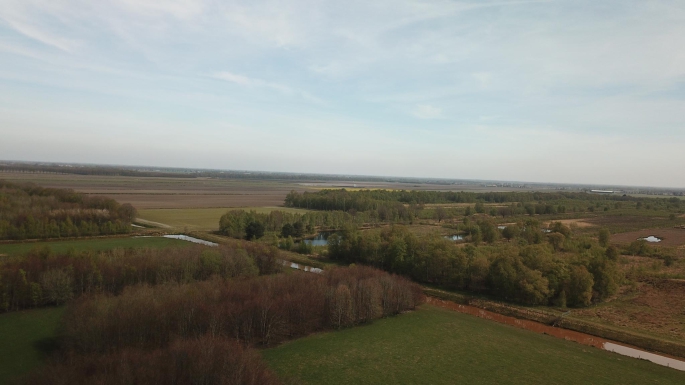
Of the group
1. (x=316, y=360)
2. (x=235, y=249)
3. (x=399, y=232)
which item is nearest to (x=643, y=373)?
(x=316, y=360)

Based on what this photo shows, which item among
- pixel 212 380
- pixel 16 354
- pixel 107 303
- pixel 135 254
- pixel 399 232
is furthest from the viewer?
pixel 399 232

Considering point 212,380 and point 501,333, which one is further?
point 501,333

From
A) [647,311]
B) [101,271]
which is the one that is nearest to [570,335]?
[647,311]

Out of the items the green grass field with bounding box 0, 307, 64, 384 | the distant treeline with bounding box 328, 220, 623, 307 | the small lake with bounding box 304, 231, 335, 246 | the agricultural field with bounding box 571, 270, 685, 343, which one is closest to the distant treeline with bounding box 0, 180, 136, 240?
the small lake with bounding box 304, 231, 335, 246

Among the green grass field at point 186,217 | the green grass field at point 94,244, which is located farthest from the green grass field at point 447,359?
the green grass field at point 186,217

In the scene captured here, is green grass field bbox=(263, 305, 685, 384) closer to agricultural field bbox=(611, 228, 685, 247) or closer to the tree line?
agricultural field bbox=(611, 228, 685, 247)

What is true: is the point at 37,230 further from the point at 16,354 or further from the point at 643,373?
the point at 643,373

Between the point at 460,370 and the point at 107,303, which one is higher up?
the point at 107,303
